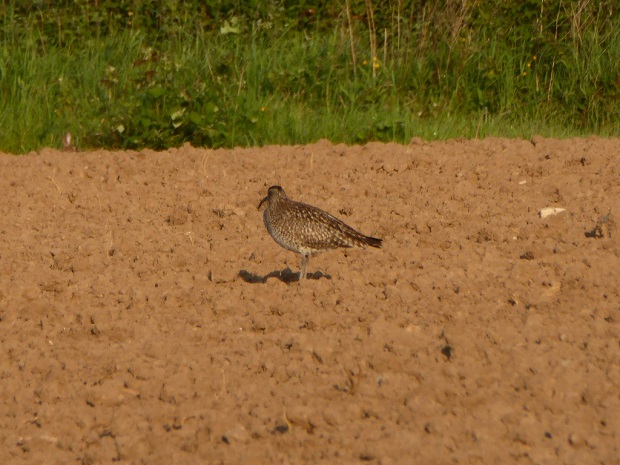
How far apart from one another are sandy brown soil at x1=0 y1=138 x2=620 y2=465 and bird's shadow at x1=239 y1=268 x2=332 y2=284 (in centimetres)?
3

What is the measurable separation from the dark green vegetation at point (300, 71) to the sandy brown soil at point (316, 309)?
71 centimetres

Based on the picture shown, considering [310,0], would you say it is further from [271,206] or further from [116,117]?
[271,206]

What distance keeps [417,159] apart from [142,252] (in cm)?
292

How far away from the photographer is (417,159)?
9.96 metres

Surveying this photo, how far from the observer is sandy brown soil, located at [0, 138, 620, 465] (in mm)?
4969

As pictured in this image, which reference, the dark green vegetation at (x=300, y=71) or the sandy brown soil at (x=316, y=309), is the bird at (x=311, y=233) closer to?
the sandy brown soil at (x=316, y=309)

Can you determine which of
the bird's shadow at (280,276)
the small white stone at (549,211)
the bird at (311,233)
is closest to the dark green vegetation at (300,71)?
the small white stone at (549,211)

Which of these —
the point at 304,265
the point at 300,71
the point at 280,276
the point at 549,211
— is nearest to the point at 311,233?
the point at 304,265

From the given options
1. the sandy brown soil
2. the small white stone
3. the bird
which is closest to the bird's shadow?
the sandy brown soil

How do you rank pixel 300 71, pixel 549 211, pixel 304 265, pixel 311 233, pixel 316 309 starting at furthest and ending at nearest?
pixel 300 71 → pixel 549 211 → pixel 304 265 → pixel 311 233 → pixel 316 309

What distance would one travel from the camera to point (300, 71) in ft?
39.0

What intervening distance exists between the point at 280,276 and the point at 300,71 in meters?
4.59

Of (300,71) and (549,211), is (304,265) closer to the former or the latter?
(549,211)

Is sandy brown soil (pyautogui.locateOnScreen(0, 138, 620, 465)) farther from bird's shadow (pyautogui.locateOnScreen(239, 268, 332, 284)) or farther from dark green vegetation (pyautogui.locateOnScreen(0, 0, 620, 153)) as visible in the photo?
dark green vegetation (pyautogui.locateOnScreen(0, 0, 620, 153))
